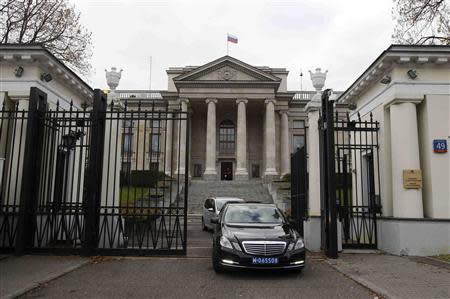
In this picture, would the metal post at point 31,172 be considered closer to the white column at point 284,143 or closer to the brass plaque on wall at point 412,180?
the brass plaque on wall at point 412,180

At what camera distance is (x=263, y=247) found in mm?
7715

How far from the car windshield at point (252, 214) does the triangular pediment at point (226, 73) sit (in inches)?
1342

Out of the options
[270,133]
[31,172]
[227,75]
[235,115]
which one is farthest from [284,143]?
[31,172]

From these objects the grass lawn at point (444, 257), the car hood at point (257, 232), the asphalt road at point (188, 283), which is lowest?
the asphalt road at point (188, 283)

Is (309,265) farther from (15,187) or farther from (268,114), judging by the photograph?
(268,114)

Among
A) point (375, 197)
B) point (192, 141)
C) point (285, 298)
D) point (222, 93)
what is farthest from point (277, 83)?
point (285, 298)

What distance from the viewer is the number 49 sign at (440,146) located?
10.9 m

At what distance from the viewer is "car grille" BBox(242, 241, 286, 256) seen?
7.68m

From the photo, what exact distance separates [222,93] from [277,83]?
6.08m

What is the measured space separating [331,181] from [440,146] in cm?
336

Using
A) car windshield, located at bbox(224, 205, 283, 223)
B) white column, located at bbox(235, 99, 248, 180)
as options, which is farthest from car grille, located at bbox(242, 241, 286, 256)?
white column, located at bbox(235, 99, 248, 180)

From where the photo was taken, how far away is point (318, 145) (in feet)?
38.8

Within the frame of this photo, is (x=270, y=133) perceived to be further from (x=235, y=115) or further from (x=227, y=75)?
(x=227, y=75)

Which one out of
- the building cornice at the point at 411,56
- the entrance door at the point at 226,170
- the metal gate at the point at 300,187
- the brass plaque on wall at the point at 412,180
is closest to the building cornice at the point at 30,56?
the metal gate at the point at 300,187
